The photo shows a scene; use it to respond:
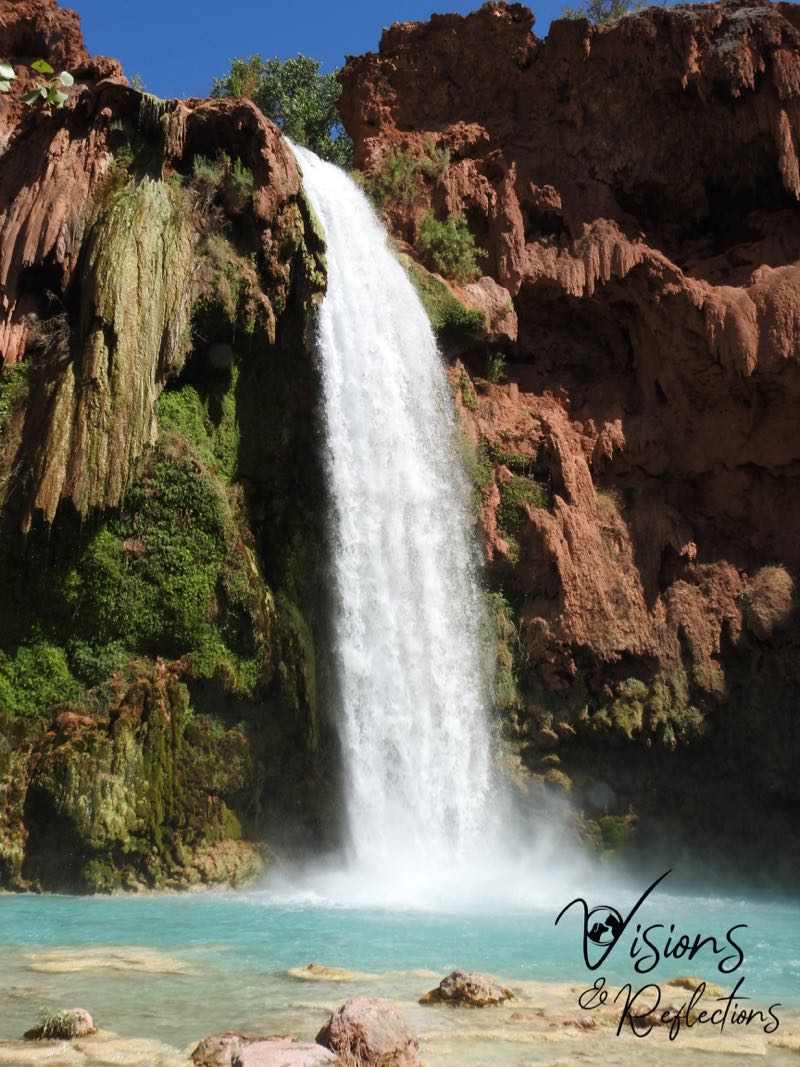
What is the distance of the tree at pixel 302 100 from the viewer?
110 ft

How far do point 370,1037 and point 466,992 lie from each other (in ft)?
6.27

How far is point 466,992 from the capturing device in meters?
6.85

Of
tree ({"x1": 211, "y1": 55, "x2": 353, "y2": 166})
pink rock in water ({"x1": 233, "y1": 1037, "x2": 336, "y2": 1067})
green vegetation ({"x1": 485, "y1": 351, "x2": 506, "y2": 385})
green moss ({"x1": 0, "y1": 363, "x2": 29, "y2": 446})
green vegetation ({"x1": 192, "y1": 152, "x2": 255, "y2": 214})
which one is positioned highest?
tree ({"x1": 211, "y1": 55, "x2": 353, "y2": 166})

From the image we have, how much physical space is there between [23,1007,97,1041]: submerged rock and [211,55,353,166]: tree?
98.5 ft

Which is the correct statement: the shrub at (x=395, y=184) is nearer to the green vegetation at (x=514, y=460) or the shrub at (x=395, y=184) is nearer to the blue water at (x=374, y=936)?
the green vegetation at (x=514, y=460)

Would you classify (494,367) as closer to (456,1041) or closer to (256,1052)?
(456,1041)

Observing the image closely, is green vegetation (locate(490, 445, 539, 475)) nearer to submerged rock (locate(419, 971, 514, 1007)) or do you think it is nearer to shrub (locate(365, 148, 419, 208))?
shrub (locate(365, 148, 419, 208))

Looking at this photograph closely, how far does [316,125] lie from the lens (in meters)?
34.4

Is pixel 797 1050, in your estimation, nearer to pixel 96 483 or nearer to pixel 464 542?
pixel 96 483

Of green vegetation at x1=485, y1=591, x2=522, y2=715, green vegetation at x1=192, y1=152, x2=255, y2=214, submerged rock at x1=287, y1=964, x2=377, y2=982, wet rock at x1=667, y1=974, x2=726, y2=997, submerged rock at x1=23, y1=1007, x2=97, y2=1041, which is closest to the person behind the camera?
submerged rock at x1=23, y1=1007, x2=97, y2=1041

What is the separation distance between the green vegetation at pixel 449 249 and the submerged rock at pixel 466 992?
15816 mm

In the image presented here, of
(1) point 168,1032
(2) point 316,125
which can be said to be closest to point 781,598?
(1) point 168,1032

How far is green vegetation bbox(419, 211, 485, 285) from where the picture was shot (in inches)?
810

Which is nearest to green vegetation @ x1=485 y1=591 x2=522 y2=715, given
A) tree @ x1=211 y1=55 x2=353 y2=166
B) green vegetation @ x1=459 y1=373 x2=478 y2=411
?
green vegetation @ x1=459 y1=373 x2=478 y2=411
